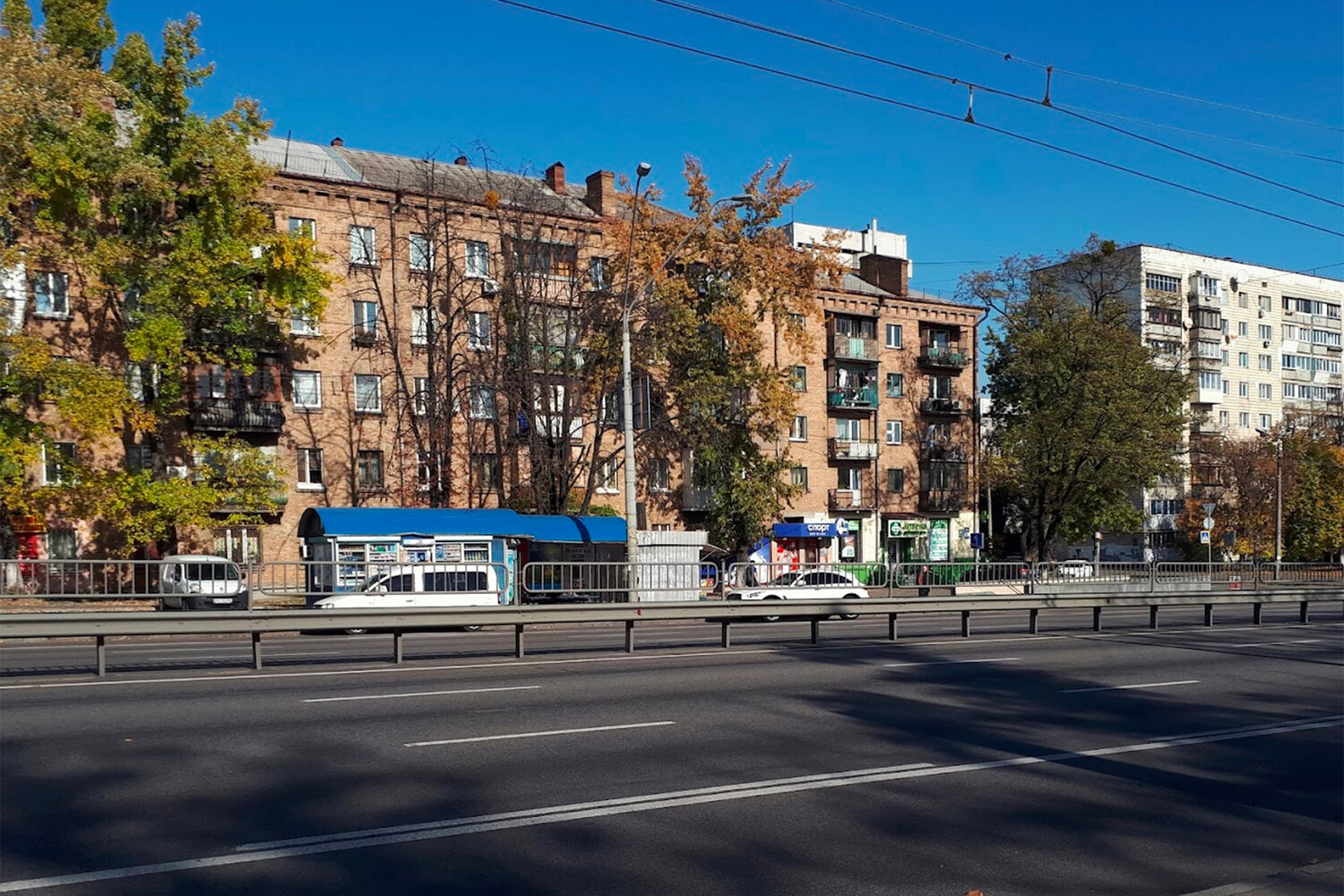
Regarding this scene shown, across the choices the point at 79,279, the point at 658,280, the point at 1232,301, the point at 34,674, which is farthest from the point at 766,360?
the point at 1232,301

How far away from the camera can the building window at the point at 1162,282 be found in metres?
81.9

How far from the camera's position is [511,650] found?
726 inches

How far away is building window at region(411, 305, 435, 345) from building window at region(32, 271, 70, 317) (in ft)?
36.9

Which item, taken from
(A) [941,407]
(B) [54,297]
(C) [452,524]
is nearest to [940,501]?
(A) [941,407]

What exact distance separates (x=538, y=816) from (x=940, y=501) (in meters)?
53.9

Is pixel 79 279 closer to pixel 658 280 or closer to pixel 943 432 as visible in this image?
pixel 658 280

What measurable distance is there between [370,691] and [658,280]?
87.9 feet

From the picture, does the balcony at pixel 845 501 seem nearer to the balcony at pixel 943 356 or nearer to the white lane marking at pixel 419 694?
the balcony at pixel 943 356

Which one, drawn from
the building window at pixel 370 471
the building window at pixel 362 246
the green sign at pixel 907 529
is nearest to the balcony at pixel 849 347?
the green sign at pixel 907 529

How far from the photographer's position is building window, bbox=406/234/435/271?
40125 millimetres

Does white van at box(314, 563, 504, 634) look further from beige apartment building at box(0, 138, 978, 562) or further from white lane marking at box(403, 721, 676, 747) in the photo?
beige apartment building at box(0, 138, 978, 562)

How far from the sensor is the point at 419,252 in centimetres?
4212

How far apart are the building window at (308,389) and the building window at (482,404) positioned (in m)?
5.51

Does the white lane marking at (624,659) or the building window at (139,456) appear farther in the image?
the building window at (139,456)
